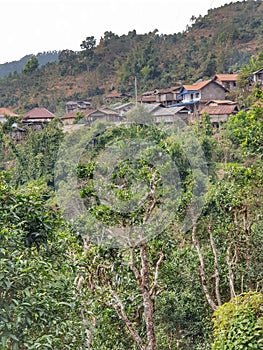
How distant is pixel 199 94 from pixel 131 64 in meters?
5.79

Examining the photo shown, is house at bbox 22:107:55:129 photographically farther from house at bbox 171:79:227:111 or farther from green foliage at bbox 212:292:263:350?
green foliage at bbox 212:292:263:350

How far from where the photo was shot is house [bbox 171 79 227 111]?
647 inches

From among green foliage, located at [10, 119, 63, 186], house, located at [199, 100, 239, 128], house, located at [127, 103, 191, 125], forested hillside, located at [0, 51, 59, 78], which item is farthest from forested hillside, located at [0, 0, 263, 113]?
green foliage, located at [10, 119, 63, 186]

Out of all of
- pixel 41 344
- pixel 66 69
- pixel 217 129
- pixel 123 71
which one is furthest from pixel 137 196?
pixel 66 69

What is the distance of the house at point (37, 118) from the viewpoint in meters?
16.1

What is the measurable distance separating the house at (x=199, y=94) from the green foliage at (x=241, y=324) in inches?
518

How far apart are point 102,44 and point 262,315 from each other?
23.3 m

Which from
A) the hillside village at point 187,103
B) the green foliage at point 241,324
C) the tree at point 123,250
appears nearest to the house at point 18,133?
the hillside village at point 187,103

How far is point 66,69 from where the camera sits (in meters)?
23.0

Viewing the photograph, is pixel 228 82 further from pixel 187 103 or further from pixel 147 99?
pixel 147 99

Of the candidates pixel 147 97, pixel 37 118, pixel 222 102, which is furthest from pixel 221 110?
pixel 37 118

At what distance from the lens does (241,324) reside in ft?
10.5

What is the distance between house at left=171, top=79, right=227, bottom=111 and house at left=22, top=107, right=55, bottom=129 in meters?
4.64

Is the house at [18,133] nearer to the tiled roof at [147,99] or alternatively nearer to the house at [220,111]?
the tiled roof at [147,99]
